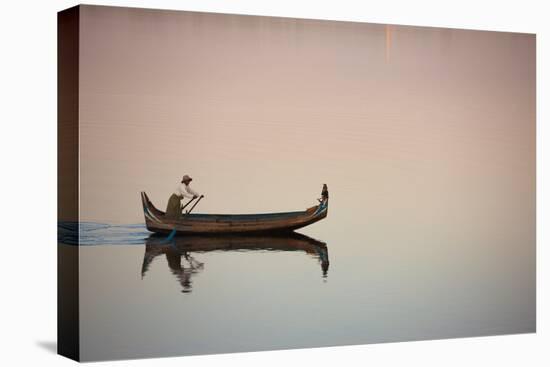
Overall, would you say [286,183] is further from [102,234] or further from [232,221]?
[102,234]

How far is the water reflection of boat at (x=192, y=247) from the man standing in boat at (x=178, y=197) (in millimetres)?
208

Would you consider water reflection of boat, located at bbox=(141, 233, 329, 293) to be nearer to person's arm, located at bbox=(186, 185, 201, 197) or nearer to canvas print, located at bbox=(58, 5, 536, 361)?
canvas print, located at bbox=(58, 5, 536, 361)

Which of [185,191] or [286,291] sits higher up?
[185,191]

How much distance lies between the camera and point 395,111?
37.7 ft

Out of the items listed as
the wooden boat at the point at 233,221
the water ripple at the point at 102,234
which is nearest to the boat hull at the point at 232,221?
the wooden boat at the point at 233,221

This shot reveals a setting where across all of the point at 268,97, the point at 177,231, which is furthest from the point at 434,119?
the point at 177,231

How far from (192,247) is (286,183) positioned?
1.00 metres

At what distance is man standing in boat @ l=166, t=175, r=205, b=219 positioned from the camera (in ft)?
35.0

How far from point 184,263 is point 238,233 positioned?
0.53m

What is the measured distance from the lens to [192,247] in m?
10.8

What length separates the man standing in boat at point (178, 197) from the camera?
1067 cm

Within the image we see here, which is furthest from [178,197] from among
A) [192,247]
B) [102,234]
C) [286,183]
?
[286,183]

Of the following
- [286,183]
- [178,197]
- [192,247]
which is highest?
[286,183]

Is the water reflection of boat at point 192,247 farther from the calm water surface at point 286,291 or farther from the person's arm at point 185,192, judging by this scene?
the person's arm at point 185,192
